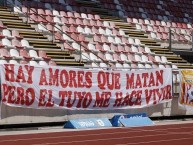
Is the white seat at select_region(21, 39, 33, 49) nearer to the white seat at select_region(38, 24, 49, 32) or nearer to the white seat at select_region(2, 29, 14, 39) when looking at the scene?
the white seat at select_region(2, 29, 14, 39)

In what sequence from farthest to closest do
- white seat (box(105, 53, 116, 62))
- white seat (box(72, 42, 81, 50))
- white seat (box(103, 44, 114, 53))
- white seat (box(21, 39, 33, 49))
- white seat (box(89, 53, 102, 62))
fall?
white seat (box(103, 44, 114, 53)), white seat (box(105, 53, 116, 62)), white seat (box(72, 42, 81, 50)), white seat (box(89, 53, 102, 62)), white seat (box(21, 39, 33, 49))

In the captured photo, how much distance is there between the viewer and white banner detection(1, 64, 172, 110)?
1223cm

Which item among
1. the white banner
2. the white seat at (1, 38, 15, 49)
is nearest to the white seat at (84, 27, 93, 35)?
the white seat at (1, 38, 15, 49)

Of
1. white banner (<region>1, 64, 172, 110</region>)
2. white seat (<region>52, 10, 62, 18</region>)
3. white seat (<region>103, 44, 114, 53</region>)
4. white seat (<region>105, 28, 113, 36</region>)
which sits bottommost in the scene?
white banner (<region>1, 64, 172, 110</region>)

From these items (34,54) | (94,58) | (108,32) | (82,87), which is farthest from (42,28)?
(82,87)

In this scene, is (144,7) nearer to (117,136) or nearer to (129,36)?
(129,36)

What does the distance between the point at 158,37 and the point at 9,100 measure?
43.6 feet

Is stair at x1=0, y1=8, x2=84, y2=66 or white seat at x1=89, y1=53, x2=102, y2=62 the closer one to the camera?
stair at x1=0, y1=8, x2=84, y2=66

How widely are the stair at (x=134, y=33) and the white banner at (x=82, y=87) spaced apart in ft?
19.4

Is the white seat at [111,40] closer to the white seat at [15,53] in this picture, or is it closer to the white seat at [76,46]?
the white seat at [76,46]

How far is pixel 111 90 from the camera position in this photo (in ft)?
48.2

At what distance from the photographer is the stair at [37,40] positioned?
16.8 meters

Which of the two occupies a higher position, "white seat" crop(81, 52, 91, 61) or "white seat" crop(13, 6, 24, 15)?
"white seat" crop(13, 6, 24, 15)

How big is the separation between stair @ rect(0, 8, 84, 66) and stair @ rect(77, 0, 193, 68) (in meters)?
5.58
